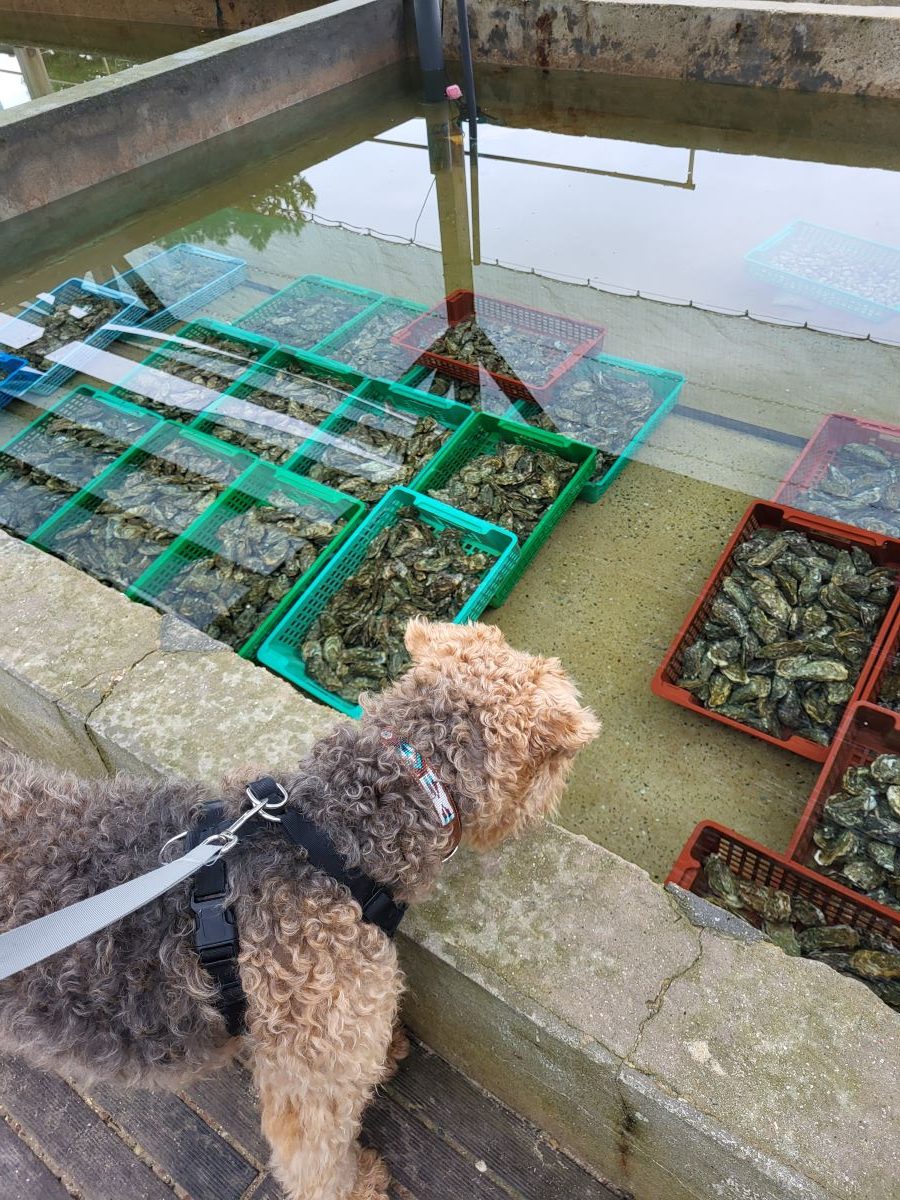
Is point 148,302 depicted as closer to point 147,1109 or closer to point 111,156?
point 111,156

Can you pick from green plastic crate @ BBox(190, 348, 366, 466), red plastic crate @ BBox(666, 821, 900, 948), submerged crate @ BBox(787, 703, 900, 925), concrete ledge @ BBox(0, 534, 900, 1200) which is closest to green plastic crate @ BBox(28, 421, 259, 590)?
green plastic crate @ BBox(190, 348, 366, 466)

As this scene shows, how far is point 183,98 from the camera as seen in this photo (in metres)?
8.43

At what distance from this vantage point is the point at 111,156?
8102mm

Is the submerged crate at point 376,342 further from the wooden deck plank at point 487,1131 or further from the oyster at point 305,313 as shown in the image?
the wooden deck plank at point 487,1131

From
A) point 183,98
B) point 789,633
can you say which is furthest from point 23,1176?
point 183,98

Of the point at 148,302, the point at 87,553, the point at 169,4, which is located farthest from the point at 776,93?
the point at 169,4

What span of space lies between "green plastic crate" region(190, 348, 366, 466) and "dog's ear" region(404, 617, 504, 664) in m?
2.64

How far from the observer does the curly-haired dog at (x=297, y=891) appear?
67.9 inches

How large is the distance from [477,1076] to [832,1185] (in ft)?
3.71

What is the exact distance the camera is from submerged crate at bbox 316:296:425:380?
5195mm

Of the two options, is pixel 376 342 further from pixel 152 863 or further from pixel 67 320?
pixel 152 863

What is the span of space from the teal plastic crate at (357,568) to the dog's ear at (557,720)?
1556mm

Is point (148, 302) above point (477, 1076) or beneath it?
above

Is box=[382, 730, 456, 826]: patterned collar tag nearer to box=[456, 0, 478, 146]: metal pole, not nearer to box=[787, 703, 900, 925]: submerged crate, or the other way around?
box=[787, 703, 900, 925]: submerged crate
